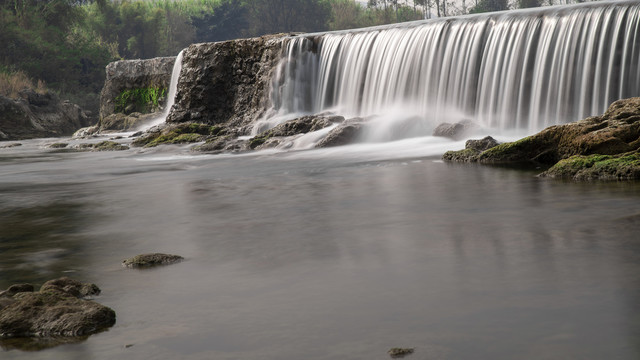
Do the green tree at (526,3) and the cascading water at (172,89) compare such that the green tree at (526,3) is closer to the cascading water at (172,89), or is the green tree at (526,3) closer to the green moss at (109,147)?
the cascading water at (172,89)

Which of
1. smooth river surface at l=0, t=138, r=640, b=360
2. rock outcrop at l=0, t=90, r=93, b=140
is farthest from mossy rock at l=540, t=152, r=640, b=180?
rock outcrop at l=0, t=90, r=93, b=140

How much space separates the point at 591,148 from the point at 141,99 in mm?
29175

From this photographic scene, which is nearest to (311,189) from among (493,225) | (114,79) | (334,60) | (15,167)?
(493,225)

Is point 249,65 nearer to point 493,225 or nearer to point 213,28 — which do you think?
point 493,225

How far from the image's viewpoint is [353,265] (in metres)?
5.16

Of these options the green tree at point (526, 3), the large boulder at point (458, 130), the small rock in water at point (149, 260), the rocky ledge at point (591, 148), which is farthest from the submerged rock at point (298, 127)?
the green tree at point (526, 3)

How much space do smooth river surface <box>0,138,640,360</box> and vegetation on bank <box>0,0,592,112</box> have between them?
3368 centimetres

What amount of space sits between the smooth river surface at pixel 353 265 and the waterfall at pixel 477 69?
591cm

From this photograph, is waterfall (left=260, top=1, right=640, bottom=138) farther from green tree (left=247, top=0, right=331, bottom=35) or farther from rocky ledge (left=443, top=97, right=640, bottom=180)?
green tree (left=247, top=0, right=331, bottom=35)

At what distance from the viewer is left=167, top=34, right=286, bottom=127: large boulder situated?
83.8 ft

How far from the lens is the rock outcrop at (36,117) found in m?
35.5

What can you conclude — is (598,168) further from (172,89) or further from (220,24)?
(220,24)

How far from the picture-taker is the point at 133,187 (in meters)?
11.8

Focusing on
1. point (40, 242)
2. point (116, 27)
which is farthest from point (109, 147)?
point (116, 27)
